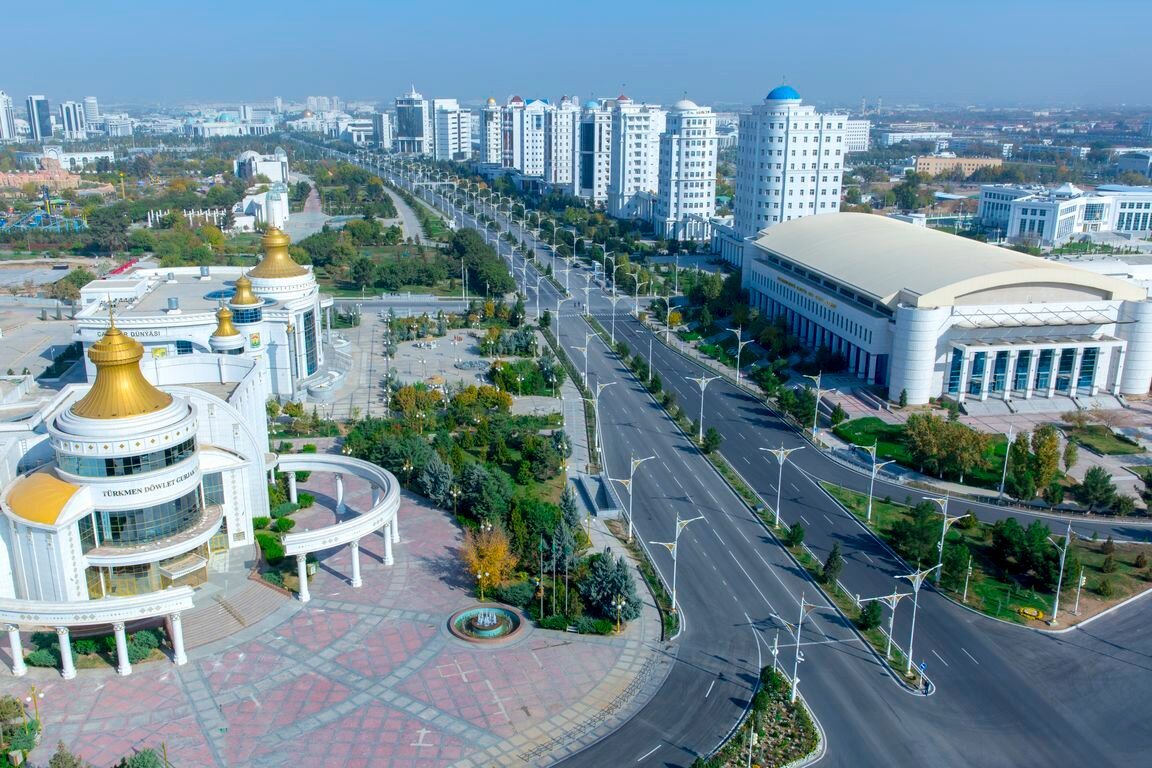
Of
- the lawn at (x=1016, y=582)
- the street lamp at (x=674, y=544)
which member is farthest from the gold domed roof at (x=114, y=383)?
the lawn at (x=1016, y=582)

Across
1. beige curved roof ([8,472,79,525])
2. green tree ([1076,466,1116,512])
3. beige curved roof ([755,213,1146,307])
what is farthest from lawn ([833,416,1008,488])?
beige curved roof ([8,472,79,525])

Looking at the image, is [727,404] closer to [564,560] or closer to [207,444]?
[564,560]

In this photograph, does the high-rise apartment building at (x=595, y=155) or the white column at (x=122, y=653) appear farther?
the high-rise apartment building at (x=595, y=155)

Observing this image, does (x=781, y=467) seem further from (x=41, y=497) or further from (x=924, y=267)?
(x=41, y=497)

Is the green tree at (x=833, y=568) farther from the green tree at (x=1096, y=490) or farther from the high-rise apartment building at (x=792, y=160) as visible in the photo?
the high-rise apartment building at (x=792, y=160)

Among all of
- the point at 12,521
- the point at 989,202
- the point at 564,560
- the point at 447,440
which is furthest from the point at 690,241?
the point at 12,521

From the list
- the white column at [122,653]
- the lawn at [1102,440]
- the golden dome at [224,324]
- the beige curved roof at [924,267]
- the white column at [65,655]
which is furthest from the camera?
the beige curved roof at [924,267]

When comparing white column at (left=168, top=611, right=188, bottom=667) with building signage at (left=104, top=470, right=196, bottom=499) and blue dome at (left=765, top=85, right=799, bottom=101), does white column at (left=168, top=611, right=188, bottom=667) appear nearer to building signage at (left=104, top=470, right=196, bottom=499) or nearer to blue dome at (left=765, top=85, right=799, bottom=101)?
building signage at (left=104, top=470, right=196, bottom=499)
